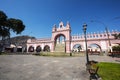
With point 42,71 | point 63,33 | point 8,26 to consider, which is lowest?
point 42,71

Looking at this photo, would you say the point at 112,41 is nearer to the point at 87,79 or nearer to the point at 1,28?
the point at 87,79

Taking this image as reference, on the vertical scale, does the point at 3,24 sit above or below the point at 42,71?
above

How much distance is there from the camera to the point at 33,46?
4872 cm

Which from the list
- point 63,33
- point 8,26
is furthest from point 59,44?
point 8,26

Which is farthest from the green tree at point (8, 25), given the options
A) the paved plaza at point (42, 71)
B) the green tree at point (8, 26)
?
the paved plaza at point (42, 71)

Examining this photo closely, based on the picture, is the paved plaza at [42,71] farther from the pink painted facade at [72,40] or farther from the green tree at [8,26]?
the green tree at [8,26]

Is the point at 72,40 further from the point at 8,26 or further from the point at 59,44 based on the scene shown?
the point at 8,26

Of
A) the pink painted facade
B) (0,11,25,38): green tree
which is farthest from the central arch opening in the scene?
(0,11,25,38): green tree

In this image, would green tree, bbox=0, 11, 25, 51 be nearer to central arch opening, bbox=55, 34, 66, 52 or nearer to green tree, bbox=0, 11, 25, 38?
green tree, bbox=0, 11, 25, 38

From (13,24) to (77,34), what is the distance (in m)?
30.2

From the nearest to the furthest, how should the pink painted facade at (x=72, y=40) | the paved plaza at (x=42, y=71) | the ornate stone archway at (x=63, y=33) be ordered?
the paved plaza at (x=42, y=71) < the pink painted facade at (x=72, y=40) < the ornate stone archway at (x=63, y=33)

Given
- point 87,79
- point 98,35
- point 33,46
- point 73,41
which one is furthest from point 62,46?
point 87,79

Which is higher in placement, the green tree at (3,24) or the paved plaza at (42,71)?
the green tree at (3,24)

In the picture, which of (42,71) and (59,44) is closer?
(42,71)
